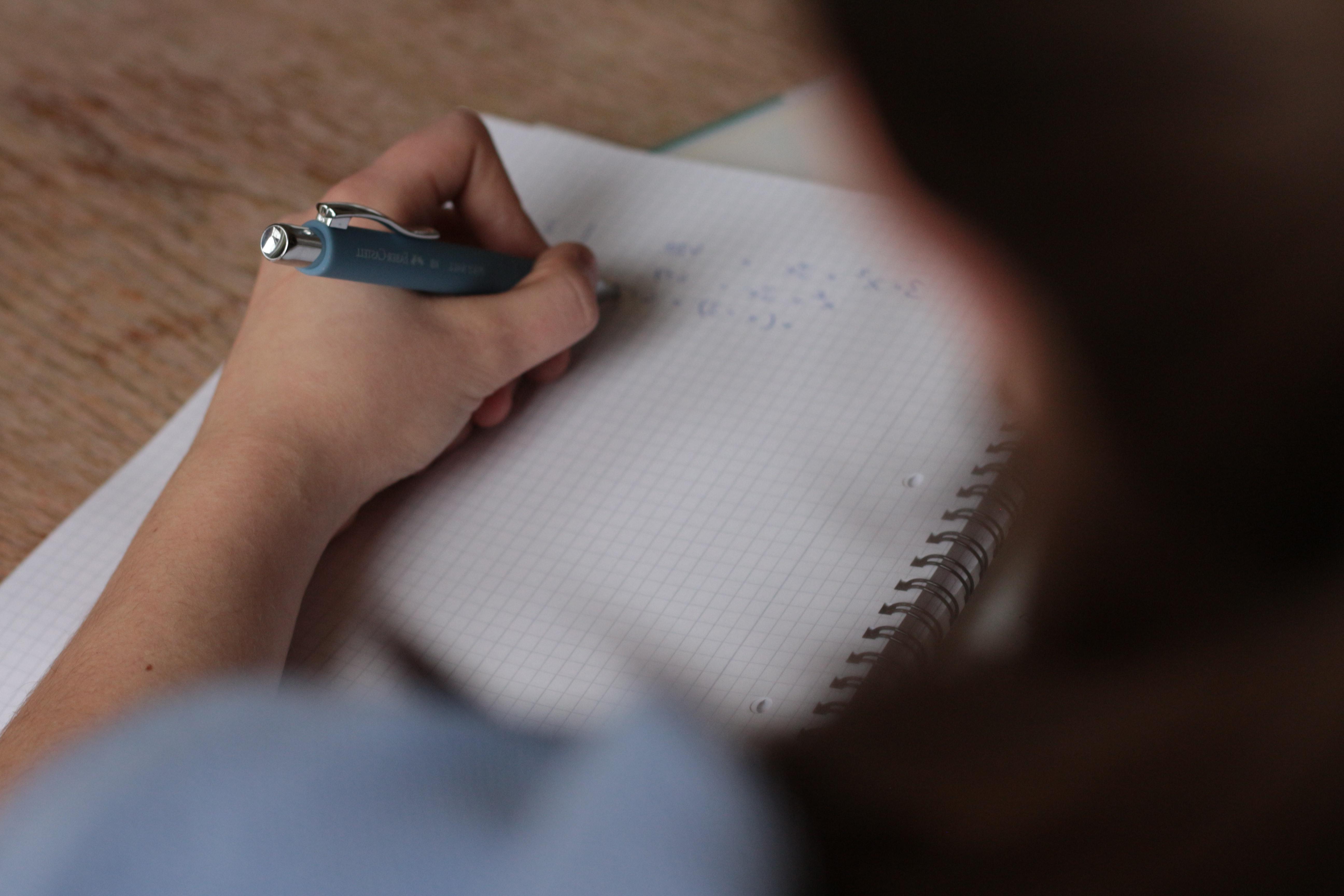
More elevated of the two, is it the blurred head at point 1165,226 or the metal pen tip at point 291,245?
the blurred head at point 1165,226

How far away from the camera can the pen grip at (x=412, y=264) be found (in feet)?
1.80

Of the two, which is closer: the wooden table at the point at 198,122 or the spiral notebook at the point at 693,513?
the spiral notebook at the point at 693,513

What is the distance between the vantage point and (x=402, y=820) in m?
0.31

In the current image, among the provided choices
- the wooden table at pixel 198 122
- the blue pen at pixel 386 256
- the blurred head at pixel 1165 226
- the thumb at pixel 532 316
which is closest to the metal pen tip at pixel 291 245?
the blue pen at pixel 386 256

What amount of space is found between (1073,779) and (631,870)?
0.41 feet

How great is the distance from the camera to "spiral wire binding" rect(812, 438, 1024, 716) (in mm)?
482

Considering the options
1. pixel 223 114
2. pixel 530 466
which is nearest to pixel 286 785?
pixel 530 466

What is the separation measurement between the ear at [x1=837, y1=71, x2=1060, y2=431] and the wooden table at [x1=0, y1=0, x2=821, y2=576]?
1.88ft

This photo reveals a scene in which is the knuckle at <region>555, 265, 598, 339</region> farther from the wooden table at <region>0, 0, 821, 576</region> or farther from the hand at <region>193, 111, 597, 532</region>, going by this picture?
the wooden table at <region>0, 0, 821, 576</region>

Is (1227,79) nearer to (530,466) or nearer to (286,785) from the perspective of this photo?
(286,785)

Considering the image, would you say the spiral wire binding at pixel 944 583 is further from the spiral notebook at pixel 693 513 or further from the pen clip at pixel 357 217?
the pen clip at pixel 357 217

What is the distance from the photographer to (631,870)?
303 mm

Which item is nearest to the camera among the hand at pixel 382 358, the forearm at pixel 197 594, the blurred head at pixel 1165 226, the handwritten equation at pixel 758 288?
the blurred head at pixel 1165 226

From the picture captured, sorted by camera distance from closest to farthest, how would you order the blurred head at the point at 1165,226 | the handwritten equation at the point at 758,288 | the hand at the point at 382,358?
the blurred head at the point at 1165,226, the hand at the point at 382,358, the handwritten equation at the point at 758,288
